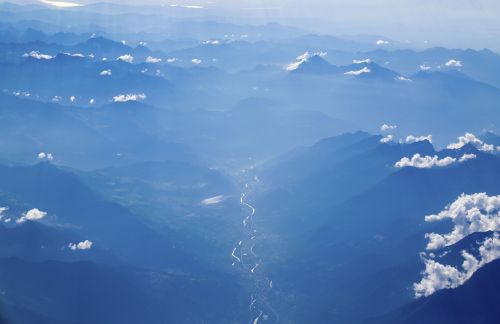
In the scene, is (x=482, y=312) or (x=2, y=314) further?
(x=482, y=312)

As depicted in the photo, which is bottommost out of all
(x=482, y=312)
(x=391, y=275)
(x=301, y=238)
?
(x=301, y=238)

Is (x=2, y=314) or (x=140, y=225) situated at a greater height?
(x=2, y=314)

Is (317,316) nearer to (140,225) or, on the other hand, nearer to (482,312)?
(482,312)

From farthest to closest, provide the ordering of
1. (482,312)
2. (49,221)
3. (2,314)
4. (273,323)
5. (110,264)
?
(49,221)
(110,264)
(273,323)
(482,312)
(2,314)

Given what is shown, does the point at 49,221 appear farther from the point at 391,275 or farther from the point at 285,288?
the point at 391,275

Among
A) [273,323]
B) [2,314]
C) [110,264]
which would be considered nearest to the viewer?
[2,314]

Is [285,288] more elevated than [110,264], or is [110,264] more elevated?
[110,264]

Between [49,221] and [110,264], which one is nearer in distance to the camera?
[110,264]

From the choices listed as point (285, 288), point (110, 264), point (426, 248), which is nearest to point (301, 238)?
point (285, 288)

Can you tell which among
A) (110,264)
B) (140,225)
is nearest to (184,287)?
(110,264)
